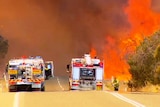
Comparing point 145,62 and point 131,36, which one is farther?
point 131,36

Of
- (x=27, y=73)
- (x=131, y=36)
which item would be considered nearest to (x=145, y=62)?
(x=27, y=73)

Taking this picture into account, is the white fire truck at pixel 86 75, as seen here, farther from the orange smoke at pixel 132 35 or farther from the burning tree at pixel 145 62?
the orange smoke at pixel 132 35

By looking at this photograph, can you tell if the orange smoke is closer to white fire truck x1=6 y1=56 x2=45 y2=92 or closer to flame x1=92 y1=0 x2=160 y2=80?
flame x1=92 y1=0 x2=160 y2=80

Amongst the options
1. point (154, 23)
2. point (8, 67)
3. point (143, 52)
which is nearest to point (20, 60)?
point (8, 67)

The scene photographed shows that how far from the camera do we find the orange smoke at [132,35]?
103 meters

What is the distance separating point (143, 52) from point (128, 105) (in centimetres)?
3756

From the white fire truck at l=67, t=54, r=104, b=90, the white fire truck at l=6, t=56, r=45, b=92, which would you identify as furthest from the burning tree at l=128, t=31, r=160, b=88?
the white fire truck at l=6, t=56, r=45, b=92

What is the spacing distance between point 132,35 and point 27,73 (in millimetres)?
61773

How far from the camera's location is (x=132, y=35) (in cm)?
10438

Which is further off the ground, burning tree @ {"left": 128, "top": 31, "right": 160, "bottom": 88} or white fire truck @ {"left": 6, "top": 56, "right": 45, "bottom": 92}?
burning tree @ {"left": 128, "top": 31, "right": 160, "bottom": 88}

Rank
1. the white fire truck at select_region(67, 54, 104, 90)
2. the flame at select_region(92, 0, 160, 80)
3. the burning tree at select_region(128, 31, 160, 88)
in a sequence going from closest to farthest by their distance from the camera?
the white fire truck at select_region(67, 54, 104, 90) → the burning tree at select_region(128, 31, 160, 88) → the flame at select_region(92, 0, 160, 80)

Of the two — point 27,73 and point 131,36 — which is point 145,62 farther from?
A: point 131,36

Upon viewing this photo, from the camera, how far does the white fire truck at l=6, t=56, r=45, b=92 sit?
145 ft

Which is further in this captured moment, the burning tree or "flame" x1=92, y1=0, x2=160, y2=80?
"flame" x1=92, y1=0, x2=160, y2=80
